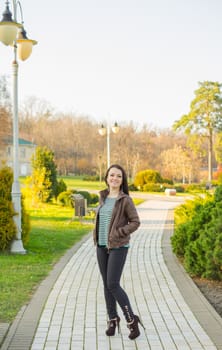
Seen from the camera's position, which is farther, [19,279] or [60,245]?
[60,245]

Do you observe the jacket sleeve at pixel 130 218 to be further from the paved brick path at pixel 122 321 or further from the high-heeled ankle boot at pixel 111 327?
the paved brick path at pixel 122 321

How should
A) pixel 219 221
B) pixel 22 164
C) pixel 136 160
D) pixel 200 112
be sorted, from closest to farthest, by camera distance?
pixel 219 221, pixel 200 112, pixel 136 160, pixel 22 164

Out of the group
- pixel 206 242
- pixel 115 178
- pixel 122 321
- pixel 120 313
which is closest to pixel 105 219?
pixel 115 178

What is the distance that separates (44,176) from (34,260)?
56.1 feet

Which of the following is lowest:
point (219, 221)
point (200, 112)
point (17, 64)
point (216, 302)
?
point (216, 302)

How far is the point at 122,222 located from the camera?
16.4 ft

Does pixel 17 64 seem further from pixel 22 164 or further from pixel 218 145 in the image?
pixel 22 164

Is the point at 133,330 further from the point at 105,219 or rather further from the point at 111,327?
the point at 105,219

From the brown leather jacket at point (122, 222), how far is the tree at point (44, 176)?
20.7m

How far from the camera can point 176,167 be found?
57.8 meters

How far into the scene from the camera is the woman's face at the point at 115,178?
5.09m

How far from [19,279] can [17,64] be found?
4660 millimetres

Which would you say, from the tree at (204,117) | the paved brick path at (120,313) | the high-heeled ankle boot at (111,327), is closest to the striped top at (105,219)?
the high-heeled ankle boot at (111,327)

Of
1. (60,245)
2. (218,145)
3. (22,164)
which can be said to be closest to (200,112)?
(218,145)
